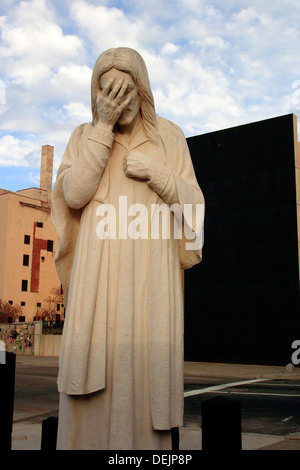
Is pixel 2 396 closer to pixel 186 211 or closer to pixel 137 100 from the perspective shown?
pixel 186 211

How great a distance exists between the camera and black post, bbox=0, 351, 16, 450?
3.28 m

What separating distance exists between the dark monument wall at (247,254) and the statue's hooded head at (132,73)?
783 inches

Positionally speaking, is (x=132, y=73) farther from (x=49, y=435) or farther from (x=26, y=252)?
(x=26, y=252)

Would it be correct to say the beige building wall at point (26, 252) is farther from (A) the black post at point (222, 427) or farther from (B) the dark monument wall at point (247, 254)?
(A) the black post at point (222, 427)

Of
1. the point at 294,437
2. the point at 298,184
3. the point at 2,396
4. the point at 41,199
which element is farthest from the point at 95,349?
the point at 41,199

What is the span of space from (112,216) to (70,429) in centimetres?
124

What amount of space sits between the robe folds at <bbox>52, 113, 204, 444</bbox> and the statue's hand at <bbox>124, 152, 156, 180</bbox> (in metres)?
0.04

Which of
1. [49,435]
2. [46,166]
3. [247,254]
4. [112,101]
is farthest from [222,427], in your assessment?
[46,166]

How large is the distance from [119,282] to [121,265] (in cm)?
10

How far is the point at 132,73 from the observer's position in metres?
2.98

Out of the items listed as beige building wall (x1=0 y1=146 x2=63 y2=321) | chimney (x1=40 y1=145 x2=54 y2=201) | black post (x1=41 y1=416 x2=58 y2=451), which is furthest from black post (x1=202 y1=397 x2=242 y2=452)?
chimney (x1=40 y1=145 x2=54 y2=201)

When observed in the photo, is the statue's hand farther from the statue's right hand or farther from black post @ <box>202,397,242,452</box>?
black post @ <box>202,397,242,452</box>

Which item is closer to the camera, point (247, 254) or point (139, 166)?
point (139, 166)
